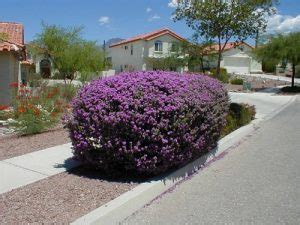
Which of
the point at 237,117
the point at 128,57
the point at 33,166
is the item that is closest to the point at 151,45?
the point at 128,57

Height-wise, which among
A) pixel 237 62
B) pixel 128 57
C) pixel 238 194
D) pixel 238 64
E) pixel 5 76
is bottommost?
pixel 238 194

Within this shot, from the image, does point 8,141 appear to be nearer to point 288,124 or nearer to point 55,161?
point 55,161

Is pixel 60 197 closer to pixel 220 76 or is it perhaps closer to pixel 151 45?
pixel 220 76

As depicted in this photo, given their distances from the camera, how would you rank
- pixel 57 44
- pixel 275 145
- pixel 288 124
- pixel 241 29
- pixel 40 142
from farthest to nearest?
pixel 57 44 → pixel 288 124 → pixel 241 29 → pixel 275 145 → pixel 40 142

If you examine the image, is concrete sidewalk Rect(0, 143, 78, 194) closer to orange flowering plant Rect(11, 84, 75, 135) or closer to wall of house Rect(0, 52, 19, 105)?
orange flowering plant Rect(11, 84, 75, 135)

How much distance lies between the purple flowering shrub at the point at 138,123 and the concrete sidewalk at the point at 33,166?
599mm

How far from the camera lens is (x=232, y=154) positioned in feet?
27.7

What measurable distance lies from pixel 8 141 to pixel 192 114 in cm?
462

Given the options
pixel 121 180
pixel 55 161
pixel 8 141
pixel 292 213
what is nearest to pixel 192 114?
pixel 121 180

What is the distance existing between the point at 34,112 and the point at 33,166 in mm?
3378

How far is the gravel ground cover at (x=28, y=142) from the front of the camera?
314 inches

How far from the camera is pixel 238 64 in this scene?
211 ft

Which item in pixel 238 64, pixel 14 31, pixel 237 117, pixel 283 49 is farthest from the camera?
pixel 238 64

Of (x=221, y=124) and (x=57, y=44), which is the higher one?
(x=57, y=44)
